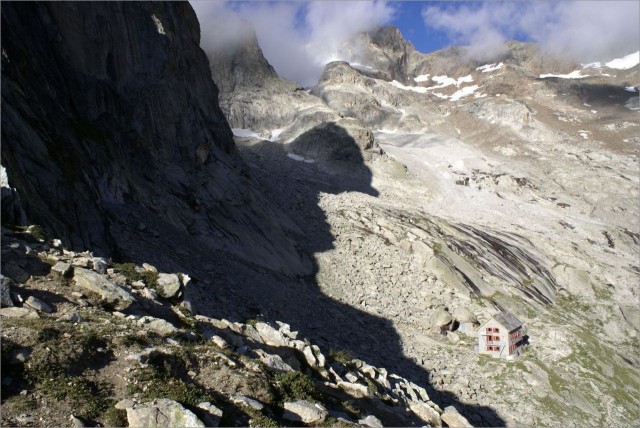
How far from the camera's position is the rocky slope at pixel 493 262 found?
101ft

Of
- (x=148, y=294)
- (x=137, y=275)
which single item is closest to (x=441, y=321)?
(x=137, y=275)

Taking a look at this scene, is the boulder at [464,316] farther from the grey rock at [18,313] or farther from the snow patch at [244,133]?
the snow patch at [244,133]

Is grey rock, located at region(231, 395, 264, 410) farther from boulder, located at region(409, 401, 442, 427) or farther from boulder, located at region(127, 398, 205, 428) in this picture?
boulder, located at region(409, 401, 442, 427)

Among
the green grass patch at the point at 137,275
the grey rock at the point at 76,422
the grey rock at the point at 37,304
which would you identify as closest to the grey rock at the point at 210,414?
the grey rock at the point at 76,422

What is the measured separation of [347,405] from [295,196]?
161ft

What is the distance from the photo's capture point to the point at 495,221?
77625 millimetres

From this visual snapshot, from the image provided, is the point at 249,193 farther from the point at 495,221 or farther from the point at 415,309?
the point at 495,221

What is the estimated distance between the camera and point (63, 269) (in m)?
12.7

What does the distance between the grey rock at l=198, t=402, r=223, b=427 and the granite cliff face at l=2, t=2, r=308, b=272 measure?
479 inches

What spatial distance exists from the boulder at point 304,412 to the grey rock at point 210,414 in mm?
1565

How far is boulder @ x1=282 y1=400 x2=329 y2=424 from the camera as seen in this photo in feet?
32.5

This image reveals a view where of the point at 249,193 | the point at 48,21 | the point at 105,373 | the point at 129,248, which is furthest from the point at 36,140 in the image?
the point at 249,193

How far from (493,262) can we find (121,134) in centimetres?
3793

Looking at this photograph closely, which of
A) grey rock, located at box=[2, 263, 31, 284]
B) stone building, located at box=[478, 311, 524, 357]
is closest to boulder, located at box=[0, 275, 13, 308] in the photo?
grey rock, located at box=[2, 263, 31, 284]
